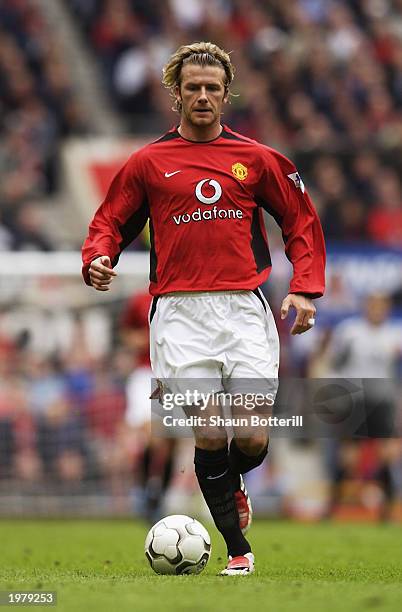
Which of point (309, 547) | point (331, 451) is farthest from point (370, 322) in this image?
point (309, 547)

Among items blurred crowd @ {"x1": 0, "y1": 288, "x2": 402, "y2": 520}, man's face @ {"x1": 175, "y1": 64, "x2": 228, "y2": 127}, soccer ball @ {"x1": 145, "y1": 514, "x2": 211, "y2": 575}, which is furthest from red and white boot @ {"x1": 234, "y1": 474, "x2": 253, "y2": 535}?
blurred crowd @ {"x1": 0, "y1": 288, "x2": 402, "y2": 520}

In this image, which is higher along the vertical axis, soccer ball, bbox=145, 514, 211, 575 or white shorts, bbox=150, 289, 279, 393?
white shorts, bbox=150, 289, 279, 393

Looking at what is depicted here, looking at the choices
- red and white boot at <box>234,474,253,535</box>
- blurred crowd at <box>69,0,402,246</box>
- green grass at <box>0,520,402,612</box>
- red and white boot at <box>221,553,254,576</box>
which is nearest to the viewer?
green grass at <box>0,520,402,612</box>

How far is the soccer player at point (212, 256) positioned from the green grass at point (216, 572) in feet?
1.82

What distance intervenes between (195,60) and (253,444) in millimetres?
1799

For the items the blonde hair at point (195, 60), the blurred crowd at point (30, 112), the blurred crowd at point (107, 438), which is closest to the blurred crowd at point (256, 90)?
the blurred crowd at point (30, 112)

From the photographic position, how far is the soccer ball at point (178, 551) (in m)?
6.67

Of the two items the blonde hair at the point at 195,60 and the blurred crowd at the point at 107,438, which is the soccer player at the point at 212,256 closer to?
the blonde hair at the point at 195,60

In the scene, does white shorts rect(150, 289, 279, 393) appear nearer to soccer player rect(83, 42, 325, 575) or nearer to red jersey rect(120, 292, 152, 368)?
soccer player rect(83, 42, 325, 575)

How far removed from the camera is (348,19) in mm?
20719

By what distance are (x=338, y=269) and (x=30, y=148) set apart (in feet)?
13.4

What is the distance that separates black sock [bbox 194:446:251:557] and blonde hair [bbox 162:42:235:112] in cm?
169

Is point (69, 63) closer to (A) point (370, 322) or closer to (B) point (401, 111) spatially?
(B) point (401, 111)

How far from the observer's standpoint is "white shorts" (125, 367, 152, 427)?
11.7 meters
